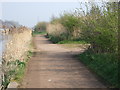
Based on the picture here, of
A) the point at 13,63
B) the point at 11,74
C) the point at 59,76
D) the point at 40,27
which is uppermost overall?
the point at 13,63

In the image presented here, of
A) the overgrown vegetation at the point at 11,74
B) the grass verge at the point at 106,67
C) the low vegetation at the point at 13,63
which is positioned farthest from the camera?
the low vegetation at the point at 13,63

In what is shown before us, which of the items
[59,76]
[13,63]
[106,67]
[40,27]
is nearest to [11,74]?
[13,63]

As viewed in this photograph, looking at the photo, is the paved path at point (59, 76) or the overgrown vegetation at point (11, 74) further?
the overgrown vegetation at point (11, 74)

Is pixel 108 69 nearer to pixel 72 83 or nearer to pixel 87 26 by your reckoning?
pixel 72 83

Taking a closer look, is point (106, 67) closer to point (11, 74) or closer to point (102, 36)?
point (102, 36)

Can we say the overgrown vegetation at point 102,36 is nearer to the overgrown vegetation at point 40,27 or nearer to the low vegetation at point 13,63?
the low vegetation at point 13,63

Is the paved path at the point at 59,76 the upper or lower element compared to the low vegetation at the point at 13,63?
lower

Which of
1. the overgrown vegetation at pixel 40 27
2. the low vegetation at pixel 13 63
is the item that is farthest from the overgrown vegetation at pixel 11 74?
the overgrown vegetation at pixel 40 27

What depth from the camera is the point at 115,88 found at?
23.7ft

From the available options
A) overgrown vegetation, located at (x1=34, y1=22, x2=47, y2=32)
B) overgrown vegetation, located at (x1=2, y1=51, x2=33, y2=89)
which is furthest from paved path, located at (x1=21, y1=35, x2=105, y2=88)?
overgrown vegetation, located at (x1=34, y1=22, x2=47, y2=32)

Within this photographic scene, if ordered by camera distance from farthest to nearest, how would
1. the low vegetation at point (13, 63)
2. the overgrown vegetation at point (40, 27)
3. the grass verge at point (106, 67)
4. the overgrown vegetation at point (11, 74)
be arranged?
the overgrown vegetation at point (40, 27) → the low vegetation at point (13, 63) → the overgrown vegetation at point (11, 74) → the grass verge at point (106, 67)

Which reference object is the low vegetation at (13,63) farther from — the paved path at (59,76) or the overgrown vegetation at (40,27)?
the overgrown vegetation at (40,27)

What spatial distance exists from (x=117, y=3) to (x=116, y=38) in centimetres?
187

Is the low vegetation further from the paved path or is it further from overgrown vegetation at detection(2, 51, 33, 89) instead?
the paved path
